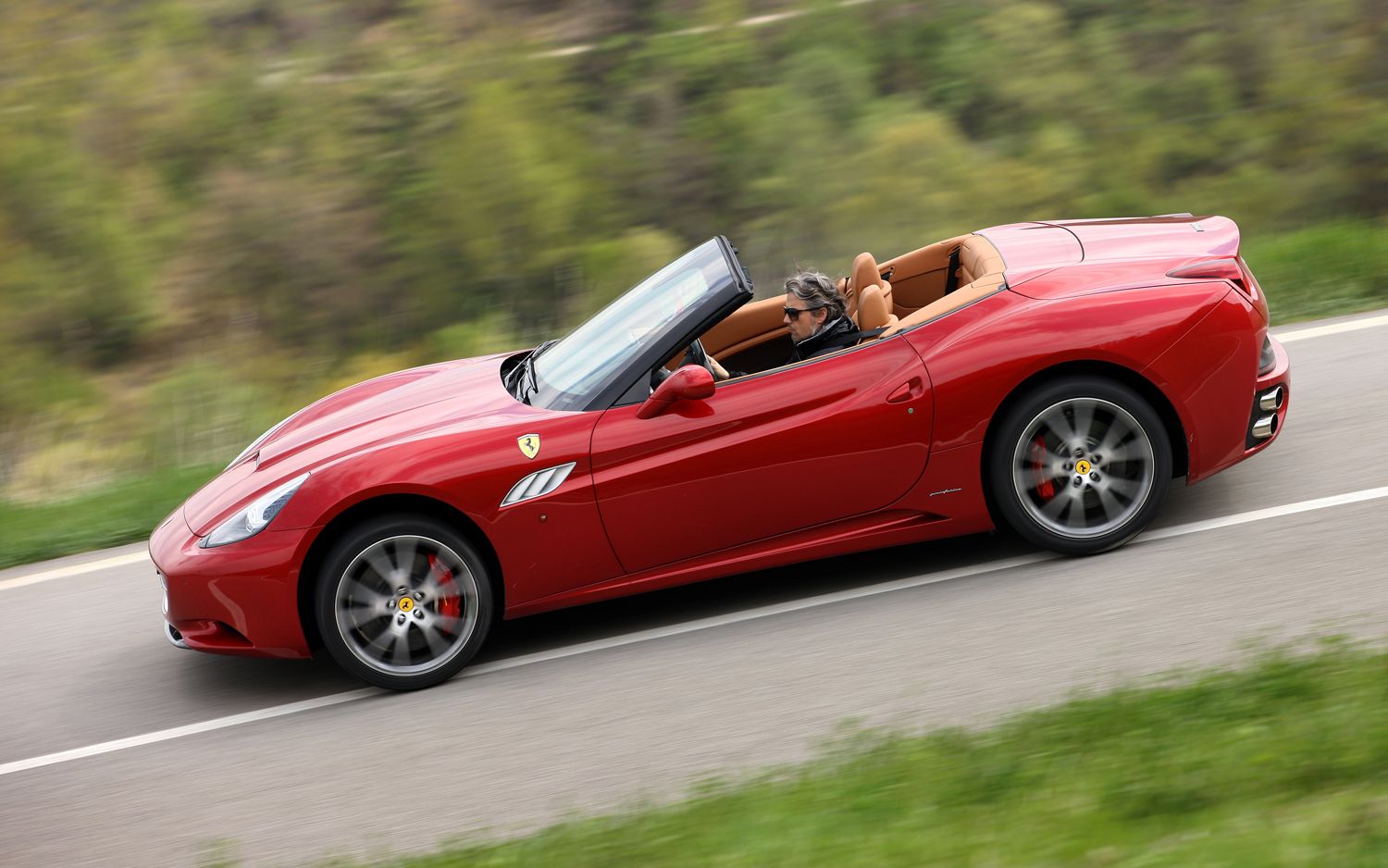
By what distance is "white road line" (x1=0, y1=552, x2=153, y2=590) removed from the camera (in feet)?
24.1

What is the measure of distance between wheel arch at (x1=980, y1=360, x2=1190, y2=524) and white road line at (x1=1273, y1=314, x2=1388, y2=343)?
3061mm

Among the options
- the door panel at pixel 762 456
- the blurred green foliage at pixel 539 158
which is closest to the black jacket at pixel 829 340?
the door panel at pixel 762 456

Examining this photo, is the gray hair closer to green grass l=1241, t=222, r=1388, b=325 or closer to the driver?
the driver

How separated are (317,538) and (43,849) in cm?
138

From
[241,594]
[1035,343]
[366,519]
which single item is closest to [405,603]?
[366,519]

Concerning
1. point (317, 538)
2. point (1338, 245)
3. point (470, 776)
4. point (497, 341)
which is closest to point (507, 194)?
point (497, 341)

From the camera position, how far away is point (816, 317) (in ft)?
18.7

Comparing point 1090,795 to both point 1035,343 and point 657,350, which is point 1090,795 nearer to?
point 1035,343

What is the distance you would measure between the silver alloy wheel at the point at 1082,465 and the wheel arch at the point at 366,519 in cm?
210

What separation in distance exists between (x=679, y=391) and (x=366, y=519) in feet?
4.24

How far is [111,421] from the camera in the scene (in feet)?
41.5

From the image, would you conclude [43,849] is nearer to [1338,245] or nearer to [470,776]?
[470,776]

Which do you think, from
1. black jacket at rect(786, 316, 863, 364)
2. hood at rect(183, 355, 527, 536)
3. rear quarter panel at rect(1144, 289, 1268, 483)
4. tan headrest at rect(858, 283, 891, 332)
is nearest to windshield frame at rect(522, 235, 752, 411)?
hood at rect(183, 355, 527, 536)

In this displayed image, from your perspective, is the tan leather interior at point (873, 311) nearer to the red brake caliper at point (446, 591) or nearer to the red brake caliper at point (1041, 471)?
the red brake caliper at point (1041, 471)
